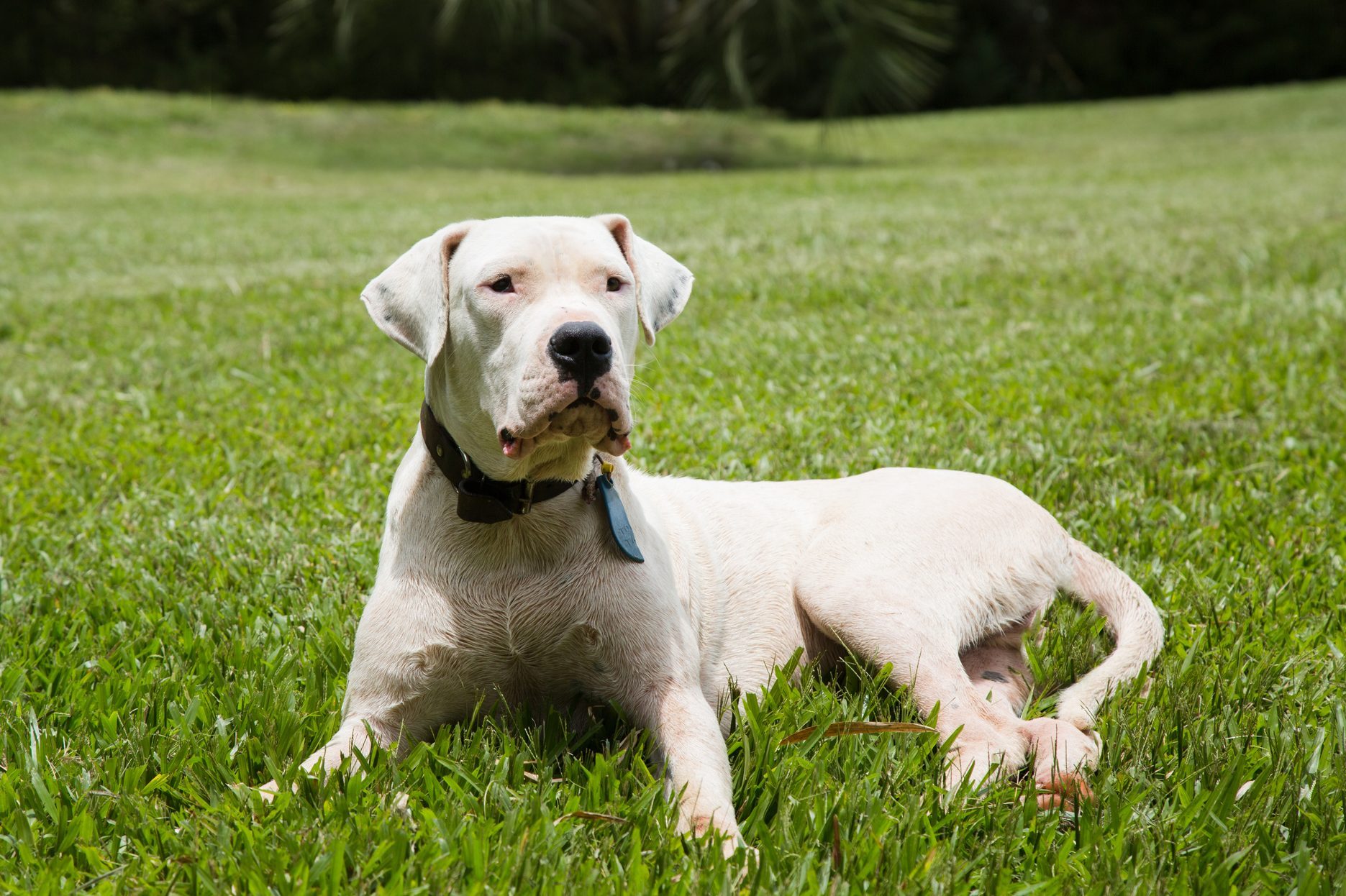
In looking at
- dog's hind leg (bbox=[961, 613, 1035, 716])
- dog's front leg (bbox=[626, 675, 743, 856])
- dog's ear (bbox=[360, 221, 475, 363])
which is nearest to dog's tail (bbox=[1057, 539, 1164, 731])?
dog's hind leg (bbox=[961, 613, 1035, 716])

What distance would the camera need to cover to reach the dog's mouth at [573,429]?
2.41 metres

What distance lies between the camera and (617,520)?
264 cm

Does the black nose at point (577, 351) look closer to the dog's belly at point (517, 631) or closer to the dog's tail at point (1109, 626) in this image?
the dog's belly at point (517, 631)

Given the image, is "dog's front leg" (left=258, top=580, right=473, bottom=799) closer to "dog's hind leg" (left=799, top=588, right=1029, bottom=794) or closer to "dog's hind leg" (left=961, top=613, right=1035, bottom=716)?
"dog's hind leg" (left=799, top=588, right=1029, bottom=794)

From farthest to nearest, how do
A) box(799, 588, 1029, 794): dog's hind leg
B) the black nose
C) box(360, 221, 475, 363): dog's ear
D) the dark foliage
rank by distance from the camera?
the dark foliage < box(360, 221, 475, 363): dog's ear < box(799, 588, 1029, 794): dog's hind leg < the black nose

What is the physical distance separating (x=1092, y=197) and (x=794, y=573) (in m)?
11.7

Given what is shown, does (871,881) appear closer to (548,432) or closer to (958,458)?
(548,432)

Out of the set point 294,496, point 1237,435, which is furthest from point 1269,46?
point 294,496

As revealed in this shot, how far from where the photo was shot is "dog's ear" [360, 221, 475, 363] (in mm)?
2648

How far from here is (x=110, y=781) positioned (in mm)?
2436

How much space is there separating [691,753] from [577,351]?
851 millimetres

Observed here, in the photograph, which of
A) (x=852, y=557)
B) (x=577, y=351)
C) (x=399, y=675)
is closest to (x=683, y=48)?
(x=852, y=557)

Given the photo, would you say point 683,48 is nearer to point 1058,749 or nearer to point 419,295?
point 419,295

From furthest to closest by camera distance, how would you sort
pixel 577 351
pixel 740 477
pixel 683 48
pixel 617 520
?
pixel 683 48 → pixel 740 477 → pixel 617 520 → pixel 577 351
